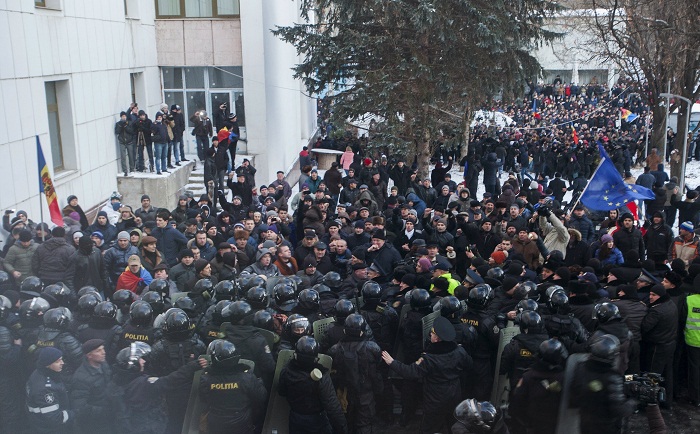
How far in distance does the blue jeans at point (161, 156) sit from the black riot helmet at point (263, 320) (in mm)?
12387

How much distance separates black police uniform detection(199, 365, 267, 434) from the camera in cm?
577

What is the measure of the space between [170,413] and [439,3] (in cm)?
1400

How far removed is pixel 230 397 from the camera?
5789 millimetres

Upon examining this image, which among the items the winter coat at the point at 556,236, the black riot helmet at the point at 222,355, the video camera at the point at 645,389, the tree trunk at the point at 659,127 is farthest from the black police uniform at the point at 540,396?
the tree trunk at the point at 659,127

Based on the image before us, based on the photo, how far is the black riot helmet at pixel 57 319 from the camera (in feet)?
21.5

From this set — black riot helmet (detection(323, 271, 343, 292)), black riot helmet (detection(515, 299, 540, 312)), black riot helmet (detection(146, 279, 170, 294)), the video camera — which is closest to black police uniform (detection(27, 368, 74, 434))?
black riot helmet (detection(146, 279, 170, 294))

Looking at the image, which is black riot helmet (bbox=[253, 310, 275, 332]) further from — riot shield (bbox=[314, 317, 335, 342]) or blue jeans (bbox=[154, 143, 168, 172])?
blue jeans (bbox=[154, 143, 168, 172])

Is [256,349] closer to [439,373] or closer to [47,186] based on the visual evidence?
[439,373]

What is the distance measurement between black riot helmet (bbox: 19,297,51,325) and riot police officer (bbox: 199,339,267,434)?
2.14 m

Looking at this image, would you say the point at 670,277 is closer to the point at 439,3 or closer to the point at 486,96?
the point at 439,3

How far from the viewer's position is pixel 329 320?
725cm

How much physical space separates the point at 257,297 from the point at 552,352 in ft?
9.40

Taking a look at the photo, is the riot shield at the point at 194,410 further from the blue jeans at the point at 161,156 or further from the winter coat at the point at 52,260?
the blue jeans at the point at 161,156

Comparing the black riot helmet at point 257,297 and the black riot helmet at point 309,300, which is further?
the black riot helmet at point 309,300
